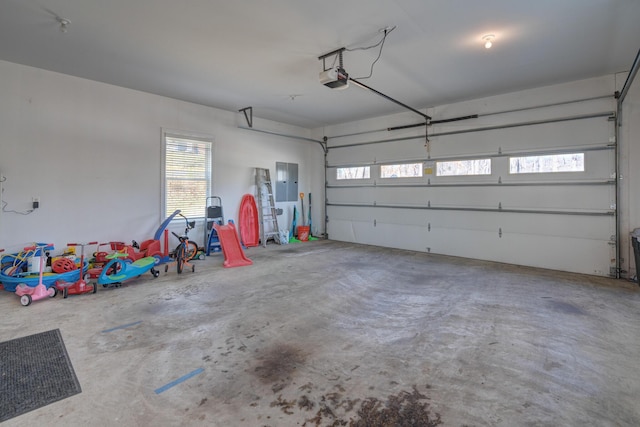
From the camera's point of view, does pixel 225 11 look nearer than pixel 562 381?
No

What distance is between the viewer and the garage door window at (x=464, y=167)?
6.06 metres

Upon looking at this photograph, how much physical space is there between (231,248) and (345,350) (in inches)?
147

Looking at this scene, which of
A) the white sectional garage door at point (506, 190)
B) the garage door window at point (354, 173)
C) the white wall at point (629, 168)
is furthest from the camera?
the garage door window at point (354, 173)

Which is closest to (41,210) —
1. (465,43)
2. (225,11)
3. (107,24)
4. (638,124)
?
(107,24)

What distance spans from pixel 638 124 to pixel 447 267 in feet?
11.8

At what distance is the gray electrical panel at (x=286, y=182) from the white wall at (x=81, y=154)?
1.93 meters

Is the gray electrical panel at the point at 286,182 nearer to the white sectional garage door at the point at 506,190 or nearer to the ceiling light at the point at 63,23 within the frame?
the white sectional garage door at the point at 506,190

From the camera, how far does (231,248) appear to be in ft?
18.8

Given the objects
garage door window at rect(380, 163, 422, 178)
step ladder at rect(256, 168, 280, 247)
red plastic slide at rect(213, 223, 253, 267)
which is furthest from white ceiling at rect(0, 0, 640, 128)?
red plastic slide at rect(213, 223, 253, 267)

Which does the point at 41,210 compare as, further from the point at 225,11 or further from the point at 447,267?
the point at 447,267

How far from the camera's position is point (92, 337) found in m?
2.76

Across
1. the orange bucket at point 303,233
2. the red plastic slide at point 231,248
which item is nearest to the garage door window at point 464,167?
the orange bucket at point 303,233

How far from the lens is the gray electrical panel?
831cm

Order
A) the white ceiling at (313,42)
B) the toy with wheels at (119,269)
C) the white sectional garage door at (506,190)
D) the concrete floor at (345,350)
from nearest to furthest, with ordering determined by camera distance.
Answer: the concrete floor at (345,350) → the white ceiling at (313,42) → the toy with wheels at (119,269) → the white sectional garage door at (506,190)
